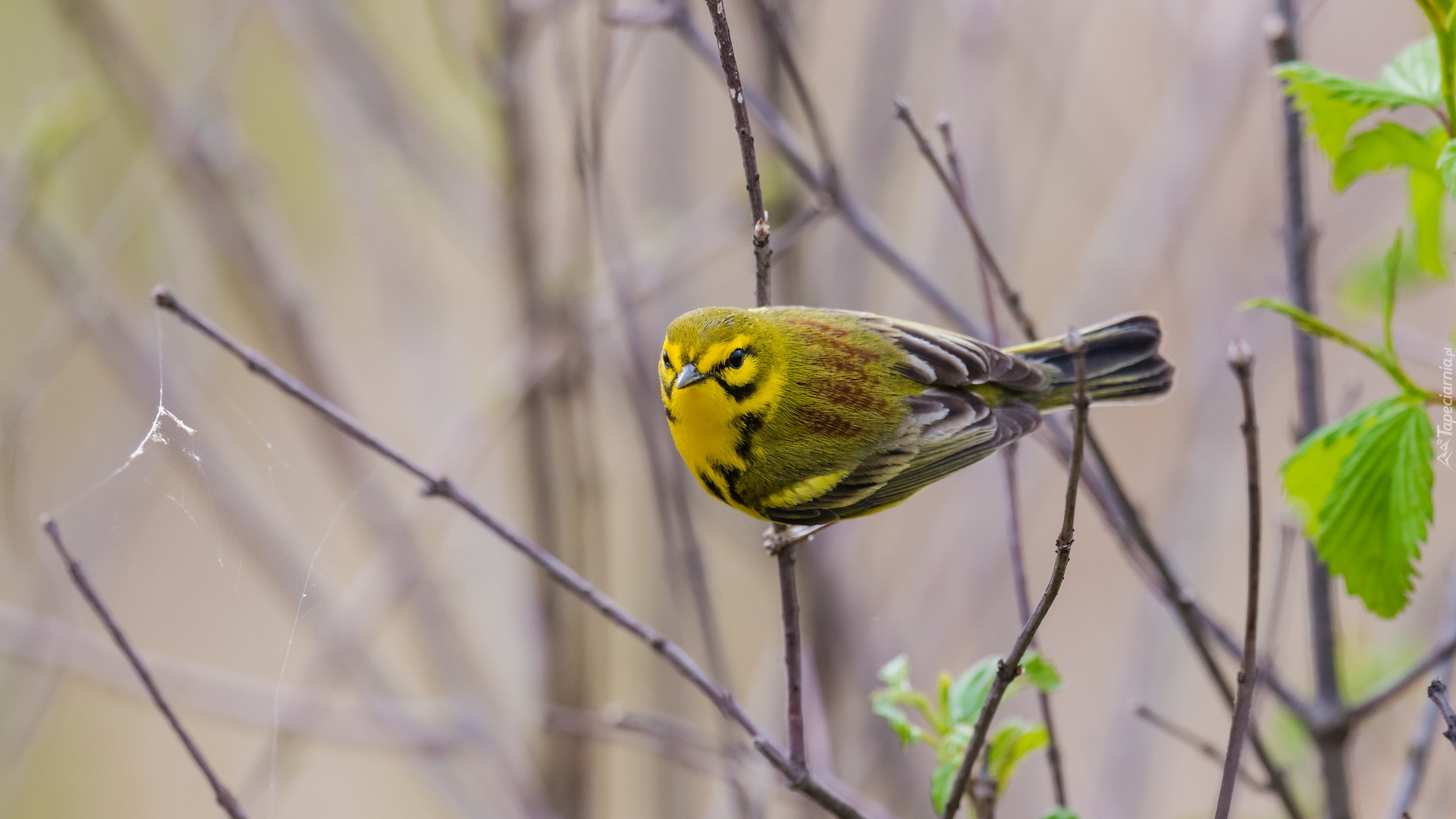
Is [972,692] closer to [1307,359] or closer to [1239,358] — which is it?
[1239,358]

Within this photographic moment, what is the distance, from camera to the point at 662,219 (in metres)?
3.24

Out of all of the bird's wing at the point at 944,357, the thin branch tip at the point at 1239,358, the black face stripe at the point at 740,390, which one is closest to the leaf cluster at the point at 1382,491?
the thin branch tip at the point at 1239,358

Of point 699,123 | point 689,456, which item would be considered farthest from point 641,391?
point 699,123

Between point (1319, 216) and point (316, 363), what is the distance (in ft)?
11.0

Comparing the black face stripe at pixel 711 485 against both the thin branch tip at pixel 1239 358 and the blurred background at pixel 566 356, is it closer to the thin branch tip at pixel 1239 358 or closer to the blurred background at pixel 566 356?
the blurred background at pixel 566 356

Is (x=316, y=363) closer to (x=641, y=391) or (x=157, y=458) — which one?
(x=157, y=458)

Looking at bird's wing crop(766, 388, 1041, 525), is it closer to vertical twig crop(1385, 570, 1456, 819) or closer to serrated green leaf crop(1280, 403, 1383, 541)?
serrated green leaf crop(1280, 403, 1383, 541)

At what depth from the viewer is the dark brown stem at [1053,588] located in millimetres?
880

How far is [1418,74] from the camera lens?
3.90 ft

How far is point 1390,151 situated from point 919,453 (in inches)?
33.7

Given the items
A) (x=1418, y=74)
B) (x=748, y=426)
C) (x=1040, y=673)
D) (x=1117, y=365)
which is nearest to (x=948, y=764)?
(x=1040, y=673)

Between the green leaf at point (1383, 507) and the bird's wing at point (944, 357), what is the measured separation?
2.44ft

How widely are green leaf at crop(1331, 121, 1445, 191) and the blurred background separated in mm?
725

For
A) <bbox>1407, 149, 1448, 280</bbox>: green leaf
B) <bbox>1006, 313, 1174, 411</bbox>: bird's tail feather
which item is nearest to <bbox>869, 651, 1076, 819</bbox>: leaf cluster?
<bbox>1407, 149, 1448, 280</bbox>: green leaf
